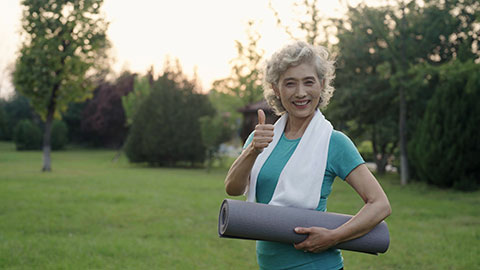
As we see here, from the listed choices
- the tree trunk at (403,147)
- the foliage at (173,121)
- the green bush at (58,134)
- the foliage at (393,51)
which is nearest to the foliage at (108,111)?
the green bush at (58,134)

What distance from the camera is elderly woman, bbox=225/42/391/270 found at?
83.4 inches

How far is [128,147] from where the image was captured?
29.6 m

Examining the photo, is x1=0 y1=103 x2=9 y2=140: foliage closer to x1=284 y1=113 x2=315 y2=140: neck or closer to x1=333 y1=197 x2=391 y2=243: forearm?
x1=284 y1=113 x2=315 y2=140: neck

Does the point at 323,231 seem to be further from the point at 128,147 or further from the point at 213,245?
the point at 128,147

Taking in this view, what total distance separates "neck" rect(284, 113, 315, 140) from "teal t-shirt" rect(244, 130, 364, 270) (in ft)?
0.13

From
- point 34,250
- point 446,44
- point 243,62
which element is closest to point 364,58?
point 446,44

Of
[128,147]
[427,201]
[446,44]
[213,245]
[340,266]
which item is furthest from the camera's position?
[128,147]

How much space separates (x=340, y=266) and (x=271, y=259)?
1.08 feet

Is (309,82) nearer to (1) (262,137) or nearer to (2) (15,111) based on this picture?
(1) (262,137)

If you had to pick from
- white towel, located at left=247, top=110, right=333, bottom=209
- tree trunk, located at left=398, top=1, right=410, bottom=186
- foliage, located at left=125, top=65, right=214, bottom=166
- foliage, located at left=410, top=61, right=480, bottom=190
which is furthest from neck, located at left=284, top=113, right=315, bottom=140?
foliage, located at left=125, top=65, right=214, bottom=166

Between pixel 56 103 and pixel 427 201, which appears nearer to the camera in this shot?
pixel 427 201

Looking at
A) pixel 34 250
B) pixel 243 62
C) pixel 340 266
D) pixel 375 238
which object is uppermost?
pixel 243 62

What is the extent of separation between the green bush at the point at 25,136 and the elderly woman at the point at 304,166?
151 feet

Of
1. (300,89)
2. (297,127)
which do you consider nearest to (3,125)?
(297,127)
